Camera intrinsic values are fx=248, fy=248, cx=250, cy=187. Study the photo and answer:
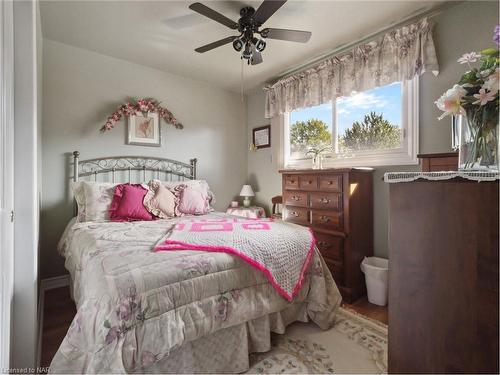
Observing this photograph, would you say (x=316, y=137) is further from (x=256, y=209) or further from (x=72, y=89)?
(x=72, y=89)

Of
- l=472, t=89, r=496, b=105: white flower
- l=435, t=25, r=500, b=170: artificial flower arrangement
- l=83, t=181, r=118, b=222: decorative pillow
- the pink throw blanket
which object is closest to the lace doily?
l=435, t=25, r=500, b=170: artificial flower arrangement

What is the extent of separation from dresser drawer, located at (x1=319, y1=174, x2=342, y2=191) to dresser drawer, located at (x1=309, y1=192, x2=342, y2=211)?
2.4 inches

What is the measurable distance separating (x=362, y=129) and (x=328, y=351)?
2.21 m

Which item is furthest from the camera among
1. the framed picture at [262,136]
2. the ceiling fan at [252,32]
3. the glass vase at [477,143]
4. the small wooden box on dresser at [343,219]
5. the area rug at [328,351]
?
the framed picture at [262,136]

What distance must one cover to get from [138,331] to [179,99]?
3.13 m

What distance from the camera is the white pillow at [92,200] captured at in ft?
7.79

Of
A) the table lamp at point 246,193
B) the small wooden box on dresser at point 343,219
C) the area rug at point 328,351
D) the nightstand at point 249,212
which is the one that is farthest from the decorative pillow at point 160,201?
the area rug at point 328,351

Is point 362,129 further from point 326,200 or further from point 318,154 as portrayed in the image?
point 326,200

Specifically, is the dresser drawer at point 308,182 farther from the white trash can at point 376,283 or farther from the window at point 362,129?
the white trash can at point 376,283

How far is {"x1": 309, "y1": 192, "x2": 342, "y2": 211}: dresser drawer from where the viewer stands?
2.42 metres

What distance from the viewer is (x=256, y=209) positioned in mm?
3719

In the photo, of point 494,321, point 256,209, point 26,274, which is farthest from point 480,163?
point 256,209

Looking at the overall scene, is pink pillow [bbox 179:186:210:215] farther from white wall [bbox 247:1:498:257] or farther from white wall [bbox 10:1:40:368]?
white wall [bbox 247:1:498:257]

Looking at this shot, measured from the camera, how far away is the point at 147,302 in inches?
43.7
